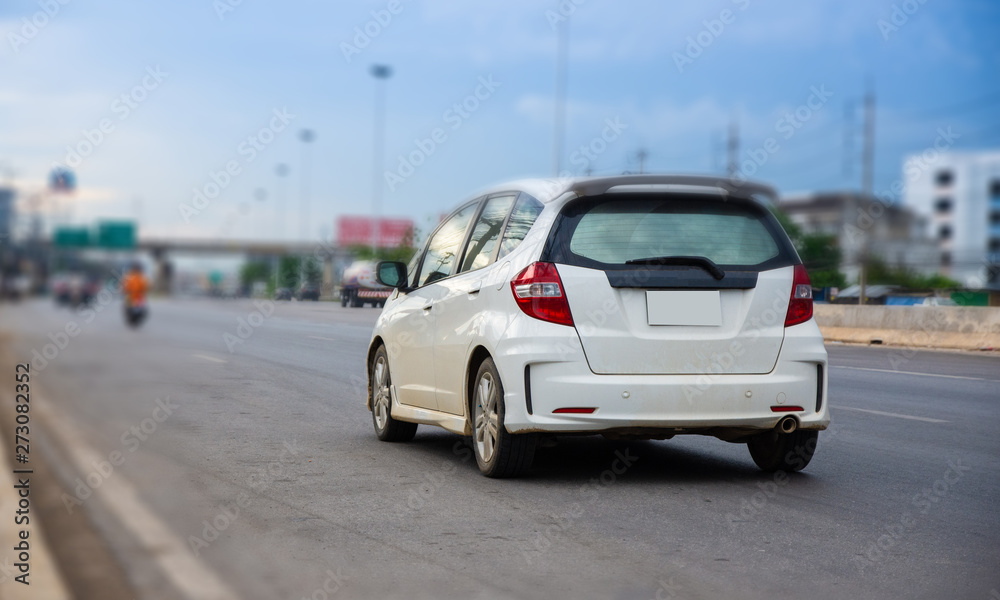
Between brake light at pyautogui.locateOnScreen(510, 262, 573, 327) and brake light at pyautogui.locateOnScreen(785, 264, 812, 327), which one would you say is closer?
brake light at pyautogui.locateOnScreen(510, 262, 573, 327)

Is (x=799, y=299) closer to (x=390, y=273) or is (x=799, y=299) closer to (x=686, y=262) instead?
(x=686, y=262)

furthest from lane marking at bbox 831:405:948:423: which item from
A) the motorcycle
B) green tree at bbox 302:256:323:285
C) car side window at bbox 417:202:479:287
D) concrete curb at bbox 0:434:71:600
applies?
concrete curb at bbox 0:434:71:600

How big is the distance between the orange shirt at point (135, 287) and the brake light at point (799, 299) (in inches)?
146

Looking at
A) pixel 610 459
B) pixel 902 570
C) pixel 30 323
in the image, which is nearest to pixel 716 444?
pixel 610 459

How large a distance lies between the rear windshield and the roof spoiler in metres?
0.07

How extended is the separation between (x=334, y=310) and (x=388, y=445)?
4.07m

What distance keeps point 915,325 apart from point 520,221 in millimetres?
16443

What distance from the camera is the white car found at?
269 inches

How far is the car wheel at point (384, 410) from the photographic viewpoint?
353 inches

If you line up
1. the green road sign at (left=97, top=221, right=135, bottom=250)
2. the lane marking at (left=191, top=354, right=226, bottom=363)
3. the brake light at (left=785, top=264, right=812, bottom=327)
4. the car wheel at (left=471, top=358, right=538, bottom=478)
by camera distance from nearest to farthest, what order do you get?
the green road sign at (left=97, top=221, right=135, bottom=250), the car wheel at (left=471, top=358, right=538, bottom=478), the brake light at (left=785, top=264, right=812, bottom=327), the lane marking at (left=191, top=354, right=226, bottom=363)

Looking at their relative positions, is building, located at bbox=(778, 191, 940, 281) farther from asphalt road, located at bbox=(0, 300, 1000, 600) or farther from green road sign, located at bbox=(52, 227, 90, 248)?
green road sign, located at bbox=(52, 227, 90, 248)

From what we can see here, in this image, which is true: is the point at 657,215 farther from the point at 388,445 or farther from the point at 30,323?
the point at 30,323

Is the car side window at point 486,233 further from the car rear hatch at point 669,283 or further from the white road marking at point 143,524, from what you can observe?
the white road marking at point 143,524

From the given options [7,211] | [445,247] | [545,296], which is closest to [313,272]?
[445,247]
